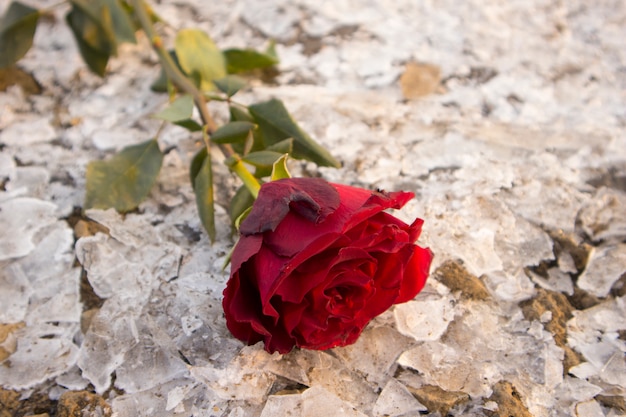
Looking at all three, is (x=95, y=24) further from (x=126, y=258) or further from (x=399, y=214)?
(x=399, y=214)

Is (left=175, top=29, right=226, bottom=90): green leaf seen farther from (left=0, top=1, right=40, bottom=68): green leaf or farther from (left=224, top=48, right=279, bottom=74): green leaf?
(left=0, top=1, right=40, bottom=68): green leaf

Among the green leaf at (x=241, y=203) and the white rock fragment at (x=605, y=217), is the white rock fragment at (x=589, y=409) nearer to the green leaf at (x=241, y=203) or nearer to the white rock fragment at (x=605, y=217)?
the white rock fragment at (x=605, y=217)

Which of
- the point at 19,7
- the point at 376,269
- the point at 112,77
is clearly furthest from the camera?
the point at 112,77

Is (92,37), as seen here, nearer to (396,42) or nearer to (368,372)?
(396,42)

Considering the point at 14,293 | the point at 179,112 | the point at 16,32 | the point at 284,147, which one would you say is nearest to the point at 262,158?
the point at 284,147

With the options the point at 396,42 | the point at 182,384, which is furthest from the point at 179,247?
the point at 396,42

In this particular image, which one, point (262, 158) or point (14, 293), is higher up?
point (262, 158)

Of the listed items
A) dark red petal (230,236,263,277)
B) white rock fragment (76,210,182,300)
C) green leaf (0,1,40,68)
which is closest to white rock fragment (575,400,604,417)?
dark red petal (230,236,263,277)
